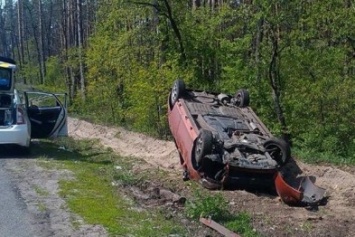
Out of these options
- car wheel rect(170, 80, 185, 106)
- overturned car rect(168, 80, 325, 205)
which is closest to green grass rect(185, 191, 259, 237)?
overturned car rect(168, 80, 325, 205)

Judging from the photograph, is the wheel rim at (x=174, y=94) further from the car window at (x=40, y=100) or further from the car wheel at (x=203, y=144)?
the car window at (x=40, y=100)

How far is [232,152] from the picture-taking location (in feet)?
37.5

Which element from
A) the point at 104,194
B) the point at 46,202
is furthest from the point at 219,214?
the point at 46,202

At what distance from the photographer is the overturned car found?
11.0m

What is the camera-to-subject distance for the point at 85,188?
10438 mm

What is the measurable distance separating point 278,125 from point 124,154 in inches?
197

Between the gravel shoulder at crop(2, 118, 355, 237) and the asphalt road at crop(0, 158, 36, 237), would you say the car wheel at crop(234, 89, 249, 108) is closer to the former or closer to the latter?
the gravel shoulder at crop(2, 118, 355, 237)

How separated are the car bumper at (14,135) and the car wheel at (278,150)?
5680 mm

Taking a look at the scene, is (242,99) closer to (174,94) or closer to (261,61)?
(174,94)

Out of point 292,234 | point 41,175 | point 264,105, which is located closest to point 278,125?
point 264,105

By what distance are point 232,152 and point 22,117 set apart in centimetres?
553

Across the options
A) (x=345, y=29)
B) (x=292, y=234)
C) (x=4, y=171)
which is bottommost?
(x=4, y=171)

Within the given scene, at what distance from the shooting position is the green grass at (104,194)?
7914 millimetres

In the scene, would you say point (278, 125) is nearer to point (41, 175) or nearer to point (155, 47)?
point (155, 47)
